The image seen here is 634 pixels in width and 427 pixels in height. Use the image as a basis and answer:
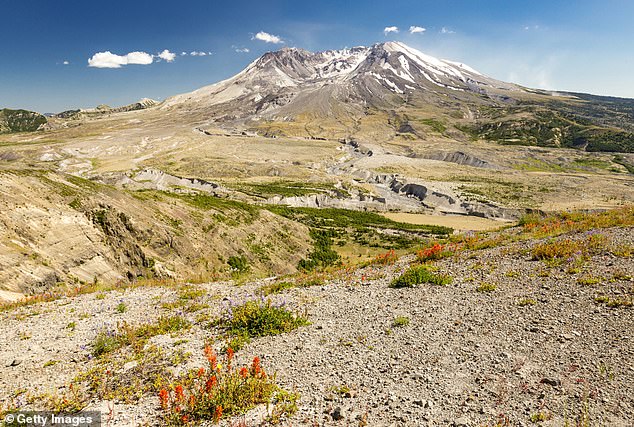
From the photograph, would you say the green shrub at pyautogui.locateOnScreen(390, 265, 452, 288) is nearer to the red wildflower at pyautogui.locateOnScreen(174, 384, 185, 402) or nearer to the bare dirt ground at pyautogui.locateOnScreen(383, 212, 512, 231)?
the red wildflower at pyautogui.locateOnScreen(174, 384, 185, 402)

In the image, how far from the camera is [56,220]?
18953 millimetres

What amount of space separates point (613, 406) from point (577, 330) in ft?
7.54

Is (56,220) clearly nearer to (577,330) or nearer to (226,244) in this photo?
(226,244)

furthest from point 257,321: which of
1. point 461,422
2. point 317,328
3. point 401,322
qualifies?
point 461,422

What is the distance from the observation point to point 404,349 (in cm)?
705

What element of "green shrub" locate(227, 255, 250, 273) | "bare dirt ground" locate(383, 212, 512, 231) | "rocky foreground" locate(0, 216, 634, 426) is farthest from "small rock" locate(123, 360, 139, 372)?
"bare dirt ground" locate(383, 212, 512, 231)

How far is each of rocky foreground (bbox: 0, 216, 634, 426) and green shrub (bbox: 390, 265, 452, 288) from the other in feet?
1.10

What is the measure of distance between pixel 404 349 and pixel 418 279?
4.04m

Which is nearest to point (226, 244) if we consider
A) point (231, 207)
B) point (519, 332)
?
point (231, 207)

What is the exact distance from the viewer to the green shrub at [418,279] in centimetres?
1053

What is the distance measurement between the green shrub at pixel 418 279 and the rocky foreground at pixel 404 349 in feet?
1.10

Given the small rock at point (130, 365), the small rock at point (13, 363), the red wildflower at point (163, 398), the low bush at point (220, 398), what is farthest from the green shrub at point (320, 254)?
the red wildflower at point (163, 398)

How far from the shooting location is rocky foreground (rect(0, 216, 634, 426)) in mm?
5340

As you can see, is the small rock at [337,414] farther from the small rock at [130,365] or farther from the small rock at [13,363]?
the small rock at [13,363]
